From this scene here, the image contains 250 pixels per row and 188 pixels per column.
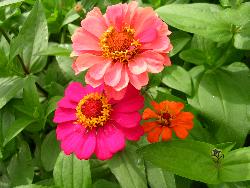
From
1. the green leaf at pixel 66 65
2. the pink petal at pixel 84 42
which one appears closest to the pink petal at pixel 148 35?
the pink petal at pixel 84 42

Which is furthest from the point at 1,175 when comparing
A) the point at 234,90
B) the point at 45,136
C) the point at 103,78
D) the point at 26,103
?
the point at 234,90

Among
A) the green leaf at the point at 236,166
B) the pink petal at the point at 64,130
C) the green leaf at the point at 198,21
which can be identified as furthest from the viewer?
the green leaf at the point at 198,21

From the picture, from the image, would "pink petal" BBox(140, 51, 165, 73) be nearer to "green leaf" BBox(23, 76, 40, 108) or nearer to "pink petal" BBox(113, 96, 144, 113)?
"pink petal" BBox(113, 96, 144, 113)

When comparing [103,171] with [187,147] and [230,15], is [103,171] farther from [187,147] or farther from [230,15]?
[230,15]

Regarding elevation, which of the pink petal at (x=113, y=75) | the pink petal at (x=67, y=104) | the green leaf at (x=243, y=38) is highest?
the pink petal at (x=113, y=75)

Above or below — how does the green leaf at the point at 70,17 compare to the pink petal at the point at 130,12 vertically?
below

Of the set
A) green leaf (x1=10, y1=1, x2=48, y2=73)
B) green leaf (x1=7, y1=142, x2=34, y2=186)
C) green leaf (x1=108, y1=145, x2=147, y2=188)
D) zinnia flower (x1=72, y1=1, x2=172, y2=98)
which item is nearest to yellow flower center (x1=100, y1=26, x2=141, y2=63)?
zinnia flower (x1=72, y1=1, x2=172, y2=98)

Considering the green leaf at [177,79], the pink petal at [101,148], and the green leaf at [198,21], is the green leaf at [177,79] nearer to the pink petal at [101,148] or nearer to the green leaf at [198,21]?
the green leaf at [198,21]

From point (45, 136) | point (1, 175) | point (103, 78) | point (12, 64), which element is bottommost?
point (1, 175)
